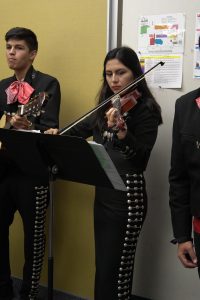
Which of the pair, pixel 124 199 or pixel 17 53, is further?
pixel 17 53

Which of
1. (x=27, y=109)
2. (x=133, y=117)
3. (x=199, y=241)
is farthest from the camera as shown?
(x=27, y=109)

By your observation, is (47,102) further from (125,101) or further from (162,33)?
(162,33)

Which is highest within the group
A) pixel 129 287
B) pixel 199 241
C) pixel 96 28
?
pixel 96 28

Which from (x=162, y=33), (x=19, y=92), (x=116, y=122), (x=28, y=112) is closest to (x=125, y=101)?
(x=116, y=122)

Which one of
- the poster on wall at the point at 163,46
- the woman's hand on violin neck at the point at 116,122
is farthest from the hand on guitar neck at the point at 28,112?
the poster on wall at the point at 163,46

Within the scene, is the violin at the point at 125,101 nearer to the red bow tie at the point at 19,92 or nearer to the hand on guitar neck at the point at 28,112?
the hand on guitar neck at the point at 28,112

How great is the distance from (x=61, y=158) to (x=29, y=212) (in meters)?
0.68

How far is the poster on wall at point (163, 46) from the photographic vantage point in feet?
6.03

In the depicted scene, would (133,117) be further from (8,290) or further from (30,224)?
(8,290)

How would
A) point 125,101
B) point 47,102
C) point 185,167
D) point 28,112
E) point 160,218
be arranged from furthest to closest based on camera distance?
1. point 160,218
2. point 47,102
3. point 28,112
4. point 125,101
5. point 185,167

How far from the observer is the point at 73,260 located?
2.24 metres

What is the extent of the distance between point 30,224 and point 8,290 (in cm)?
47

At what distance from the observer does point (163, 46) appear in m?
1.88

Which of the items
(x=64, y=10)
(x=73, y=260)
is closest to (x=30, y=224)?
(x=73, y=260)
